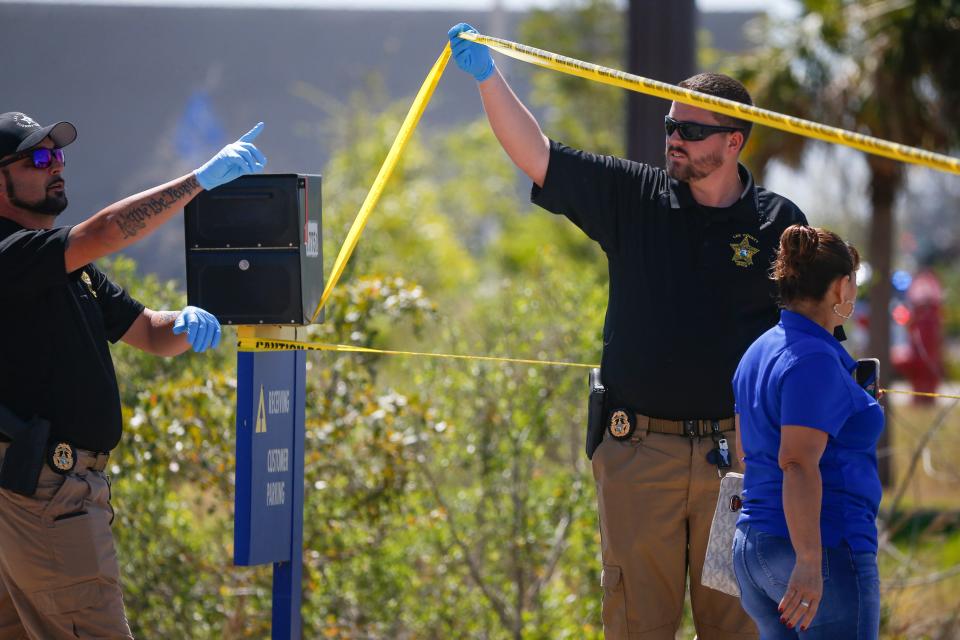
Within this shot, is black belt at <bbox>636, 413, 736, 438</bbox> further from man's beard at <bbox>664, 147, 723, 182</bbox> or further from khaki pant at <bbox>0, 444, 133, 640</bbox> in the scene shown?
khaki pant at <bbox>0, 444, 133, 640</bbox>

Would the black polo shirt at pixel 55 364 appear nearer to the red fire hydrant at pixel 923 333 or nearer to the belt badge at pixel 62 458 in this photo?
the belt badge at pixel 62 458

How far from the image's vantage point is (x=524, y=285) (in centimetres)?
664

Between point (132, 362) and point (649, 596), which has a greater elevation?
point (132, 362)

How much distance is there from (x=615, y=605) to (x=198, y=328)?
155 centimetres

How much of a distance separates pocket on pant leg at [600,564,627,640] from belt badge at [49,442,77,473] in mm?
1645

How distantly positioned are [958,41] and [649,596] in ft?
26.8

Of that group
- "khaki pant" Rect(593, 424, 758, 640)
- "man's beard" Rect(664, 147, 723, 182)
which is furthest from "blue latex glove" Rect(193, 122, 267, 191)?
"khaki pant" Rect(593, 424, 758, 640)

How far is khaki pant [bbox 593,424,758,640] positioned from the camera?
3.85 m

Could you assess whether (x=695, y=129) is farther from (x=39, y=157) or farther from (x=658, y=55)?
(x=658, y=55)

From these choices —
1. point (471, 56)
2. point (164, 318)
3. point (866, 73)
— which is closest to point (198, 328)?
point (164, 318)

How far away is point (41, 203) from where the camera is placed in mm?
3631

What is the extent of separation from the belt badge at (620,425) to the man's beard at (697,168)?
2.50ft

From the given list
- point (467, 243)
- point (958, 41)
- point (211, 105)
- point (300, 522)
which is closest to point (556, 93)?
point (467, 243)

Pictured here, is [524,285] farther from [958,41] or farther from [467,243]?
[467,243]
